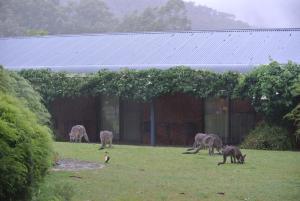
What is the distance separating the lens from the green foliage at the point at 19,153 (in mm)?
7949

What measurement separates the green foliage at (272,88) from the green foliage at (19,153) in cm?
1487

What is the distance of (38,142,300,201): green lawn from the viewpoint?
37.5ft

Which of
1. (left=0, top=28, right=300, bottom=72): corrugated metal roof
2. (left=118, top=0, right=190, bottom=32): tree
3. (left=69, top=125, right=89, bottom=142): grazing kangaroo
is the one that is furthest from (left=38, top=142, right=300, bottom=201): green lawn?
(left=118, top=0, right=190, bottom=32): tree

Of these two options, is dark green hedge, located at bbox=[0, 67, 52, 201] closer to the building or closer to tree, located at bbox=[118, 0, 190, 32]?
the building

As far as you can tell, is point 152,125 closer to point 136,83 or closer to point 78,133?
point 136,83

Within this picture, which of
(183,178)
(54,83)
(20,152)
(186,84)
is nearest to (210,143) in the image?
(186,84)

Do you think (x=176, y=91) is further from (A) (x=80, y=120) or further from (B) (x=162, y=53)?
(A) (x=80, y=120)

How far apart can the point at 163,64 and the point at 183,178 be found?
46.4ft

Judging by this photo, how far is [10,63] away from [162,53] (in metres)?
7.74

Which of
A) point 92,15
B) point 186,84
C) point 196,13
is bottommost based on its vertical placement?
point 186,84

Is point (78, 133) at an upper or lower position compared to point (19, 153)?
upper

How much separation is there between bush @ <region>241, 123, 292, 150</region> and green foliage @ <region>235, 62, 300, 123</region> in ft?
1.43

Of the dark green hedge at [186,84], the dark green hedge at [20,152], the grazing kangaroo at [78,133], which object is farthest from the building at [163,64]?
the dark green hedge at [20,152]

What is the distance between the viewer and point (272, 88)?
23.0m
